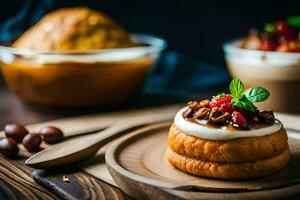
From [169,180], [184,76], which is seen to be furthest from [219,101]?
[184,76]

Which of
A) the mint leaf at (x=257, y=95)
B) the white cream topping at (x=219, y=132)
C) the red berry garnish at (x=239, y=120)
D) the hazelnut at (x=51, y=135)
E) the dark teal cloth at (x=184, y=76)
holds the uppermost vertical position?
the mint leaf at (x=257, y=95)

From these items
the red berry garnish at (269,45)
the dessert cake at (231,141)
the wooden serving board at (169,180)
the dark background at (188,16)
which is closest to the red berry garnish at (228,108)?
the dessert cake at (231,141)

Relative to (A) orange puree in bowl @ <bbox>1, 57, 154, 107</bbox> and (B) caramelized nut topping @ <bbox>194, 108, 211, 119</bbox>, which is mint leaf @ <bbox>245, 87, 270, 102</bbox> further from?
(A) orange puree in bowl @ <bbox>1, 57, 154, 107</bbox>

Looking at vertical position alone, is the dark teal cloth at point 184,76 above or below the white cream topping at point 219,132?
below

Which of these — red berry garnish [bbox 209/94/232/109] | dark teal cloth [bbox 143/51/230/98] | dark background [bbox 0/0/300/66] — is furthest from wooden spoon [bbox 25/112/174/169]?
dark background [bbox 0/0/300/66]

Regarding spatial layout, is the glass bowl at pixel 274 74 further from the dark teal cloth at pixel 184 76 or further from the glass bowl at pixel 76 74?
the dark teal cloth at pixel 184 76

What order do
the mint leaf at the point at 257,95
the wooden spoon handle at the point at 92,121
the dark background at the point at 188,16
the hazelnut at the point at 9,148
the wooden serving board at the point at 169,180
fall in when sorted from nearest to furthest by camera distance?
the wooden serving board at the point at 169,180 → the mint leaf at the point at 257,95 → the hazelnut at the point at 9,148 → the wooden spoon handle at the point at 92,121 → the dark background at the point at 188,16
